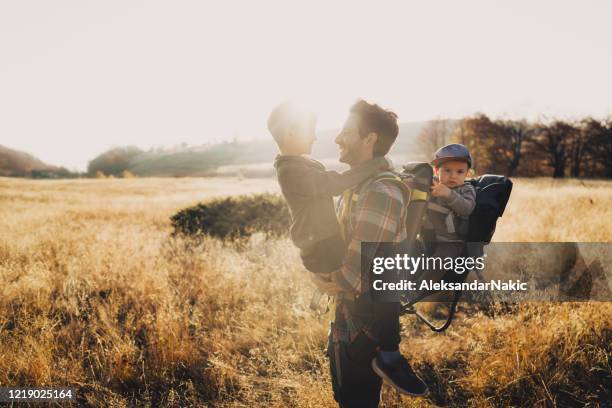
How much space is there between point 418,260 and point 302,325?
221 cm

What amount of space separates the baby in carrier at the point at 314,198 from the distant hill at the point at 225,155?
80.7 m

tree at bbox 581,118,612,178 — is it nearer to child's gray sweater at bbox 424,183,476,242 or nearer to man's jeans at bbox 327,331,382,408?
child's gray sweater at bbox 424,183,476,242

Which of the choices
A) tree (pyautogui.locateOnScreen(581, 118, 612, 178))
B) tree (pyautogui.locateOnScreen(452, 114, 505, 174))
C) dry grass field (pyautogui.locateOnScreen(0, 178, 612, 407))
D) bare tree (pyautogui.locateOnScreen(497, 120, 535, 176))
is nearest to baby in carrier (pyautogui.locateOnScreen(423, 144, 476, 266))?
dry grass field (pyautogui.locateOnScreen(0, 178, 612, 407))

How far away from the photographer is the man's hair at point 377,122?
6.47 ft

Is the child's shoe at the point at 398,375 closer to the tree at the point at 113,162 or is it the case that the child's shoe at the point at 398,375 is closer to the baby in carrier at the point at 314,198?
the baby in carrier at the point at 314,198

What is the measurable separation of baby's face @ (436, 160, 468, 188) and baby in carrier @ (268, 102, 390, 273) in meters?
1.26

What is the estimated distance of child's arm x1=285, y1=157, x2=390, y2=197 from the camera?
75.6 inches

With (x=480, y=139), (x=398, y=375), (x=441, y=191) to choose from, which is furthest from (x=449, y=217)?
(x=480, y=139)

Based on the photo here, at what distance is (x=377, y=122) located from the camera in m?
1.98

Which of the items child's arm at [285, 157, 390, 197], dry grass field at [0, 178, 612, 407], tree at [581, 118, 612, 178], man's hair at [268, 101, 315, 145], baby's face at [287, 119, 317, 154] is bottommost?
dry grass field at [0, 178, 612, 407]

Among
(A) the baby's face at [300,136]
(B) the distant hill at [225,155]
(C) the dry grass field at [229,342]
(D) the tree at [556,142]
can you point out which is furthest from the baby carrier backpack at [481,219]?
(B) the distant hill at [225,155]

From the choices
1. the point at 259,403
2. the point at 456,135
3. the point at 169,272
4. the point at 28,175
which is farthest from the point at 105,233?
the point at 28,175

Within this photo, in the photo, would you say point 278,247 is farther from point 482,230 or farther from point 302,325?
point 482,230

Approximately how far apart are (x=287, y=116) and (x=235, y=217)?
769cm
